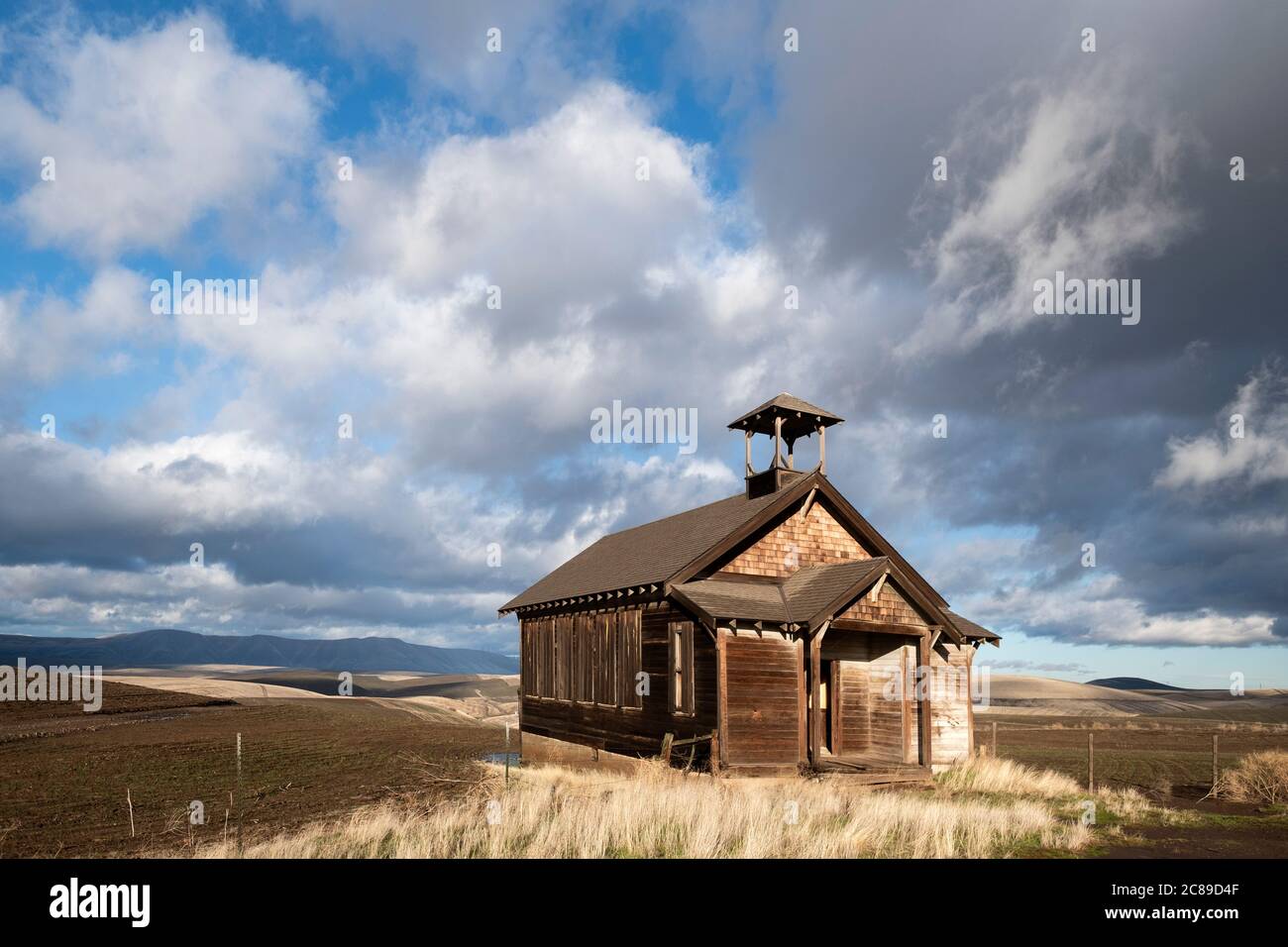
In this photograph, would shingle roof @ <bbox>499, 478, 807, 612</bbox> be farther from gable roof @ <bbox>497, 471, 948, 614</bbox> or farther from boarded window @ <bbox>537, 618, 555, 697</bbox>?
boarded window @ <bbox>537, 618, 555, 697</bbox>

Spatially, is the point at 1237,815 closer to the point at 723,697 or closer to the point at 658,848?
the point at 723,697

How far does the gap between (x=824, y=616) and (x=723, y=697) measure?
2.95 metres

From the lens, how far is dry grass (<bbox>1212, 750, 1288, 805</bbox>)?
21.9 meters

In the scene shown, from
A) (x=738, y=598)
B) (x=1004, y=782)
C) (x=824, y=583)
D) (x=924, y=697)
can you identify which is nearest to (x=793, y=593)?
(x=824, y=583)

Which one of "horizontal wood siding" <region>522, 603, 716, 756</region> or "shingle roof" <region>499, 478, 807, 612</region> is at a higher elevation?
"shingle roof" <region>499, 478, 807, 612</region>

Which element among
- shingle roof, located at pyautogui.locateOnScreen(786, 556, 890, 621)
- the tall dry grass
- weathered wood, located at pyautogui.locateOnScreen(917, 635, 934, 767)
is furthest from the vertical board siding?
shingle roof, located at pyautogui.locateOnScreen(786, 556, 890, 621)

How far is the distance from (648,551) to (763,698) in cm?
824

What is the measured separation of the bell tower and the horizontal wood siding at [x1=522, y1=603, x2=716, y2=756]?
214 inches

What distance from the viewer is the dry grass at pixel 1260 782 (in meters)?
21.9

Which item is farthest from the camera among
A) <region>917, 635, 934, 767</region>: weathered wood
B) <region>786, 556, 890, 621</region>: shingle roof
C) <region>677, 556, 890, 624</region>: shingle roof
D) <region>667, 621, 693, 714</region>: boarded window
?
<region>917, 635, 934, 767</region>: weathered wood

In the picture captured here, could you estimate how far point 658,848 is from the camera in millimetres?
12578

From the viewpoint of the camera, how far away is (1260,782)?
2259 centimetres
